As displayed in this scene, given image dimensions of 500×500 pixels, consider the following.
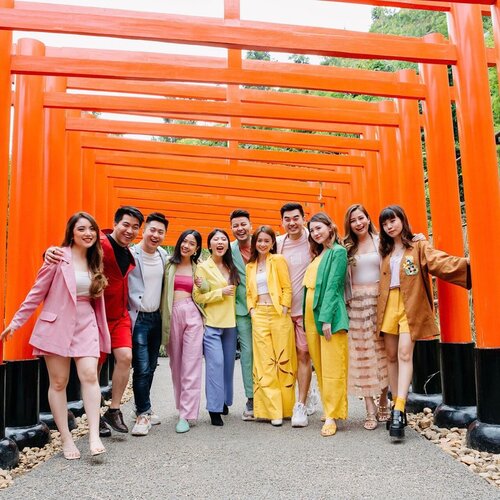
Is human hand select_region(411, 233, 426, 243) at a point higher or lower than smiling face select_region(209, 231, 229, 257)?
lower

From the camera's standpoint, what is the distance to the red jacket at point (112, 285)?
4.12 metres

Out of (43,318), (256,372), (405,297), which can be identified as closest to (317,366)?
(256,372)

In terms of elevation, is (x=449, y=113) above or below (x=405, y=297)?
above

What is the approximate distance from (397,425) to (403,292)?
0.97 metres

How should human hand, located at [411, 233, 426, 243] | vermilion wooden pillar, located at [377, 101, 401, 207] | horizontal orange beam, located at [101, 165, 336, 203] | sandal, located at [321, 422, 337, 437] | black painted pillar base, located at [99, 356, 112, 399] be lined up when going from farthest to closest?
1. horizontal orange beam, located at [101, 165, 336, 203]
2. vermilion wooden pillar, located at [377, 101, 401, 207]
3. black painted pillar base, located at [99, 356, 112, 399]
4. human hand, located at [411, 233, 426, 243]
5. sandal, located at [321, 422, 337, 437]

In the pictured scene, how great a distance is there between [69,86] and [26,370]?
10.3ft

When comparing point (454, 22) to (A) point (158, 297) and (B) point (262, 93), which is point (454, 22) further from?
(A) point (158, 297)

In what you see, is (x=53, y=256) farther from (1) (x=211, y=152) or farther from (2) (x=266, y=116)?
(1) (x=211, y=152)

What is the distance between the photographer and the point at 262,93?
5.59 m

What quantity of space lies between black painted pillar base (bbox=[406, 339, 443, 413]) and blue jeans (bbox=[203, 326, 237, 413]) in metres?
1.73

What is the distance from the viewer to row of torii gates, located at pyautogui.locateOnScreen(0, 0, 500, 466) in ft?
12.2

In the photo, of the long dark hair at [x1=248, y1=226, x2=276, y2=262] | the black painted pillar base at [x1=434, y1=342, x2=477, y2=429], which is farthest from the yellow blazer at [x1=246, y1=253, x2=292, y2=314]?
the black painted pillar base at [x1=434, y1=342, x2=477, y2=429]

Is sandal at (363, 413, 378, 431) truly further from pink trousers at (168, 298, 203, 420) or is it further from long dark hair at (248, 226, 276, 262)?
long dark hair at (248, 226, 276, 262)

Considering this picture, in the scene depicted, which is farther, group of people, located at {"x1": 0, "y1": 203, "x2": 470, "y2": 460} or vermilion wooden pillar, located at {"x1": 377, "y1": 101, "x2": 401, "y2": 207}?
vermilion wooden pillar, located at {"x1": 377, "y1": 101, "x2": 401, "y2": 207}
